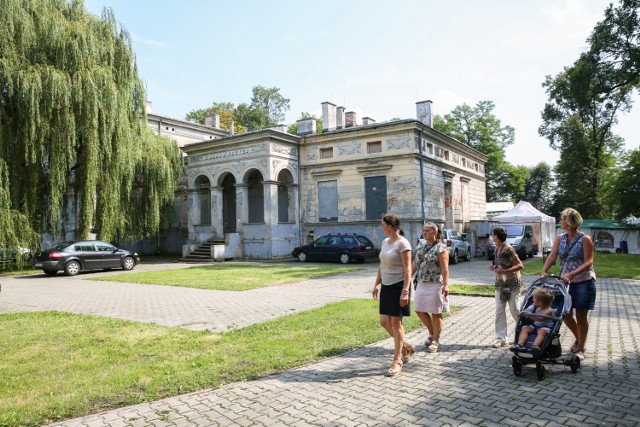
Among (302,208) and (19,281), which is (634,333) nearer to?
(19,281)

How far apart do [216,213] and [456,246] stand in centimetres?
1444

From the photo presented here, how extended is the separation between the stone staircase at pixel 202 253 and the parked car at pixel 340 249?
17.6 feet

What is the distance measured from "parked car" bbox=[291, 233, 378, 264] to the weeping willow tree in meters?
9.80

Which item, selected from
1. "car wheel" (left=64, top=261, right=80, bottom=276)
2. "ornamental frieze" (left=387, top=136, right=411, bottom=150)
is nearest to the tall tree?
"ornamental frieze" (left=387, top=136, right=411, bottom=150)

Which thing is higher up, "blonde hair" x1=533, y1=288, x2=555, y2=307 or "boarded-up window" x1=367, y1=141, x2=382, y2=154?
"boarded-up window" x1=367, y1=141, x2=382, y2=154

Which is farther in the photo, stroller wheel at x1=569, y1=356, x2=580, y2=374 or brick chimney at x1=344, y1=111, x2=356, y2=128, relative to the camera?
brick chimney at x1=344, y1=111, x2=356, y2=128

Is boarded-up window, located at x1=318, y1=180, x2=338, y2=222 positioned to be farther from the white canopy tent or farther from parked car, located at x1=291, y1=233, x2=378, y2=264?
the white canopy tent

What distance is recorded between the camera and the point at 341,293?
12328 mm

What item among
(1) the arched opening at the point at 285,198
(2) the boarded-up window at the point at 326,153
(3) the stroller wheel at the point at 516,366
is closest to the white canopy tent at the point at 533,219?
(2) the boarded-up window at the point at 326,153

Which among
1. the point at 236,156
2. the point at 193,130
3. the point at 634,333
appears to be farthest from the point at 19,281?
the point at 193,130

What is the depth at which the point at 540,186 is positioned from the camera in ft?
227

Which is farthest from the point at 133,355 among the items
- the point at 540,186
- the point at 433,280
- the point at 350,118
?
the point at 540,186

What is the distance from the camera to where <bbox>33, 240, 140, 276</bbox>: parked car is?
1831cm

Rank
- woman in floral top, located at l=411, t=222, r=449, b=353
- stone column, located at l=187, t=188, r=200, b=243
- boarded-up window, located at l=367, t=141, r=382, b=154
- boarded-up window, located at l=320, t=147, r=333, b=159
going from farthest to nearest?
stone column, located at l=187, t=188, r=200, b=243, boarded-up window, located at l=320, t=147, r=333, b=159, boarded-up window, located at l=367, t=141, r=382, b=154, woman in floral top, located at l=411, t=222, r=449, b=353
